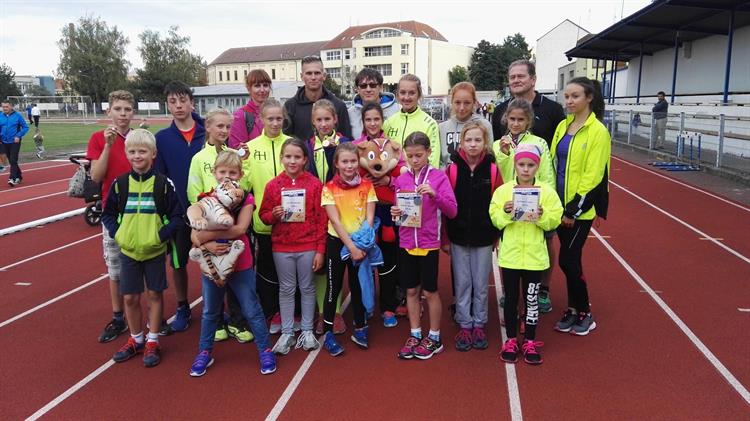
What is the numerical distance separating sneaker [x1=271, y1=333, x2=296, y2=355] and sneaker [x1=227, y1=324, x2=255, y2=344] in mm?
315

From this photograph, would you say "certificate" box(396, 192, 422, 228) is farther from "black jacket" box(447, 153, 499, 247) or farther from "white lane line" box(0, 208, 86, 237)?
"white lane line" box(0, 208, 86, 237)

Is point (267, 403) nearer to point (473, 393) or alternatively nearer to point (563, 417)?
point (473, 393)

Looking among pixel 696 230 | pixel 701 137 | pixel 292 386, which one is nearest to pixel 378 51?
pixel 701 137

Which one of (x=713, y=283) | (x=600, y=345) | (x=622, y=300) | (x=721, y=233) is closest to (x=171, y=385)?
(x=600, y=345)

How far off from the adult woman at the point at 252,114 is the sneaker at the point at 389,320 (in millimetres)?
1849

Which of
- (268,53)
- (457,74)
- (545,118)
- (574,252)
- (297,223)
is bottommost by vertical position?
(574,252)

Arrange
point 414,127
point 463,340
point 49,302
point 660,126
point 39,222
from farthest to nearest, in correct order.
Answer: point 660,126, point 39,222, point 49,302, point 414,127, point 463,340

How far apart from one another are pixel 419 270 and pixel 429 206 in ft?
1.57

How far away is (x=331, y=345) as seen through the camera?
4.00 metres

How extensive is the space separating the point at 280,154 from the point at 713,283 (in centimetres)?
442

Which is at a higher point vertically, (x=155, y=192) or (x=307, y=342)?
(x=155, y=192)

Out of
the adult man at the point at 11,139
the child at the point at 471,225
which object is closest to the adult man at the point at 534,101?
the child at the point at 471,225

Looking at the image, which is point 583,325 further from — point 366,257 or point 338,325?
point 338,325

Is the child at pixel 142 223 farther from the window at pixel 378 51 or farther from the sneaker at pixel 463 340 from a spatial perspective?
the window at pixel 378 51
